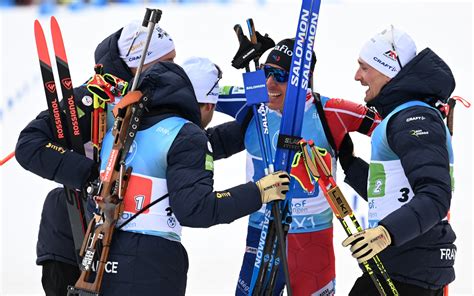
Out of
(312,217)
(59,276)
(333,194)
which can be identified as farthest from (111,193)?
(312,217)

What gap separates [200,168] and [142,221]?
308 millimetres

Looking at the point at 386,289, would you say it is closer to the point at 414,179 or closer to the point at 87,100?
the point at 414,179

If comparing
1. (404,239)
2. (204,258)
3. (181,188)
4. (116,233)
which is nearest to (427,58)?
(404,239)

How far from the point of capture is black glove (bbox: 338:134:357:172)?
453 cm

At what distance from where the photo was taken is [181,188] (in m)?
3.53

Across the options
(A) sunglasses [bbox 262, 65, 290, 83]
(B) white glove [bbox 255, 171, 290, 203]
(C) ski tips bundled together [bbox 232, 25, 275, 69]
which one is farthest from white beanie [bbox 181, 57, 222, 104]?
(A) sunglasses [bbox 262, 65, 290, 83]

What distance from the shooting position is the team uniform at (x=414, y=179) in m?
3.47

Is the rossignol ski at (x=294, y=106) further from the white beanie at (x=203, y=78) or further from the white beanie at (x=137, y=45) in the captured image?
the white beanie at (x=137, y=45)

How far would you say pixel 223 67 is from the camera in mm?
8297

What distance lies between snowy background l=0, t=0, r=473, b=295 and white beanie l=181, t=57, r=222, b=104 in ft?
6.52

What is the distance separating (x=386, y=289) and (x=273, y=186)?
599 millimetres

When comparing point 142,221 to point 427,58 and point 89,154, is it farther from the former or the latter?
point 427,58

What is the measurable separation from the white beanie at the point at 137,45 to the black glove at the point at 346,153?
94 cm

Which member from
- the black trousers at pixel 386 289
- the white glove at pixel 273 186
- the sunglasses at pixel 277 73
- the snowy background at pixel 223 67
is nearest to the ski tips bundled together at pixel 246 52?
the sunglasses at pixel 277 73
